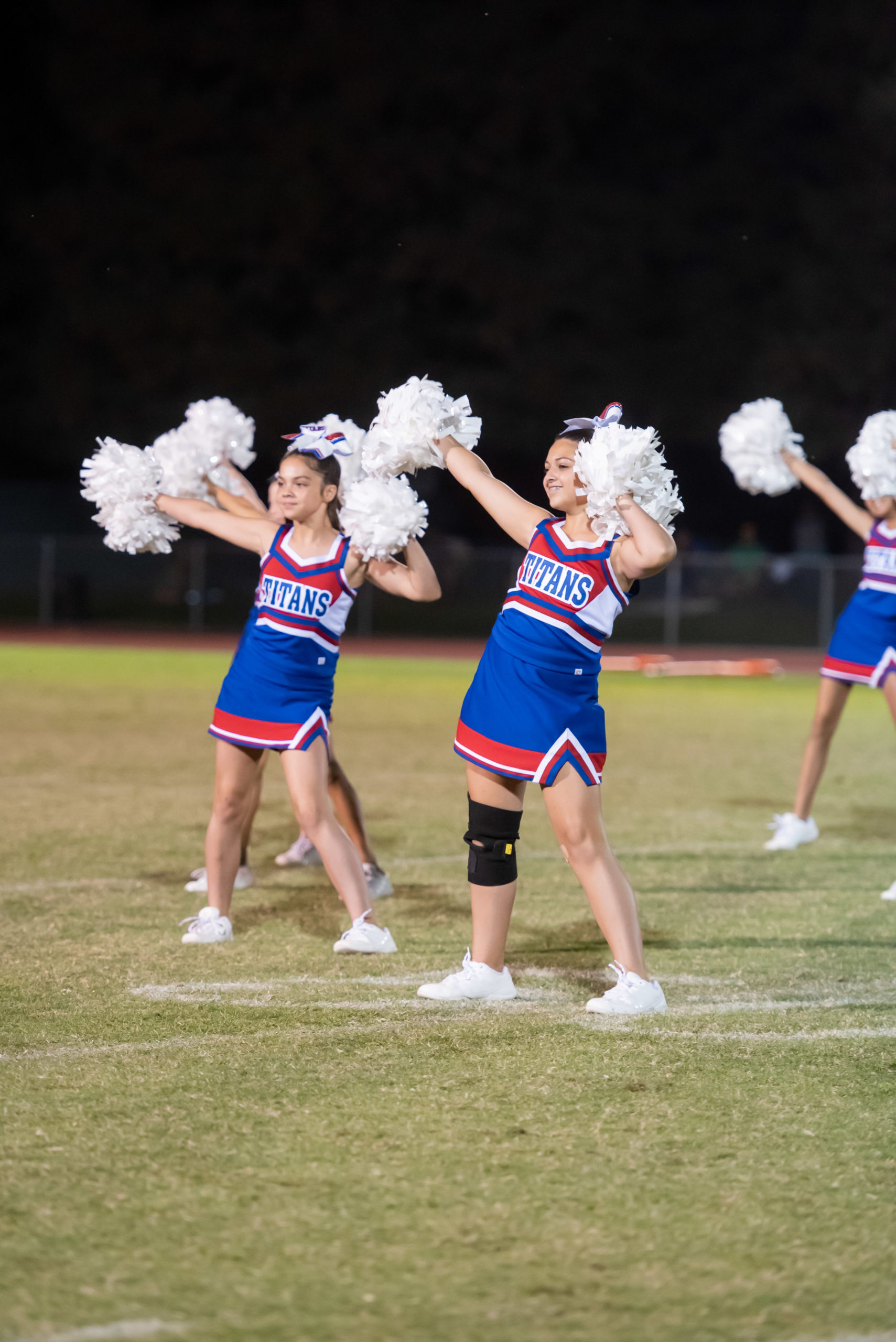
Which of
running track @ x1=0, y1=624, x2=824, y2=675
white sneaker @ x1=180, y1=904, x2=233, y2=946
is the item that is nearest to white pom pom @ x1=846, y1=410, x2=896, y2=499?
white sneaker @ x1=180, y1=904, x2=233, y2=946

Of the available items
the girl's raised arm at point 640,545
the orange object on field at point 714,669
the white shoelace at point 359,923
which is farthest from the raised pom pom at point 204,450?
the orange object on field at point 714,669

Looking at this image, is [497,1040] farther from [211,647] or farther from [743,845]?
[211,647]

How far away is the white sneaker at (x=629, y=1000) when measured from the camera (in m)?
4.85

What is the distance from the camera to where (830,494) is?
763cm

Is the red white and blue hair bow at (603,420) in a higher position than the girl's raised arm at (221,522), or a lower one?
higher

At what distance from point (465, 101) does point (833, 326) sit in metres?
9.35

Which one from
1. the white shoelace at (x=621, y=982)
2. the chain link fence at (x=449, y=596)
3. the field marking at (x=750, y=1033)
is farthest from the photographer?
the chain link fence at (x=449, y=596)

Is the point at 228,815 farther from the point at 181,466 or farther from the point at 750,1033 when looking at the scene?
the point at 750,1033

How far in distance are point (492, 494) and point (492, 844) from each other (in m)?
1.12

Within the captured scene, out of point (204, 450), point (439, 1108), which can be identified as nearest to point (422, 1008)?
point (439, 1108)

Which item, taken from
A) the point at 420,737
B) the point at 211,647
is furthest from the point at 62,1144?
the point at 211,647

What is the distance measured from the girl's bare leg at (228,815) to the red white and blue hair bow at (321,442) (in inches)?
44.3

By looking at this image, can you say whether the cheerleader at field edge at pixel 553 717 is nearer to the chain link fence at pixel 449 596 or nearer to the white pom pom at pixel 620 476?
the white pom pom at pixel 620 476

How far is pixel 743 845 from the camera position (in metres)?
8.12
